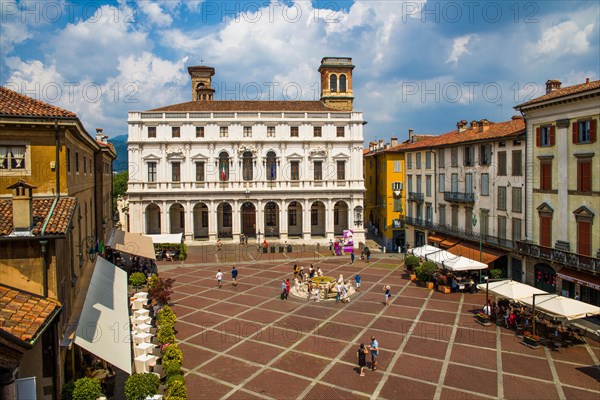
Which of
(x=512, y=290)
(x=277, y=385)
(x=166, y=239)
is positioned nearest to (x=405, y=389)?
(x=277, y=385)

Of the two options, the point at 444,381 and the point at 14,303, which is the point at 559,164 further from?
the point at 14,303

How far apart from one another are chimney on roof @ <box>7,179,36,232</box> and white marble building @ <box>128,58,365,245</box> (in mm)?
37205

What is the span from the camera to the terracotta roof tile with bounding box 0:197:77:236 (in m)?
12.7

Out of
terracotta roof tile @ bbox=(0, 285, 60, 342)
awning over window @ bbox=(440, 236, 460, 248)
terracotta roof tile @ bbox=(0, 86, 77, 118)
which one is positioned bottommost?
awning over window @ bbox=(440, 236, 460, 248)

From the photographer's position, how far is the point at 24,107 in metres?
15.0

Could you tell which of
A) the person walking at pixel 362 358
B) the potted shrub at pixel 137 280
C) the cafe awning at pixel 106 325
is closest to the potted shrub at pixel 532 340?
the person walking at pixel 362 358

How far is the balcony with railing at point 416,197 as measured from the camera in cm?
4599

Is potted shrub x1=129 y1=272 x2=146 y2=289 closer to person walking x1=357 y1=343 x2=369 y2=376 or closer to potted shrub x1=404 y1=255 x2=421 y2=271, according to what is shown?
person walking x1=357 y1=343 x2=369 y2=376

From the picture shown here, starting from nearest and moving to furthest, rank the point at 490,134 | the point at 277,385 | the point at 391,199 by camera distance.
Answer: the point at 277,385 → the point at 490,134 → the point at 391,199

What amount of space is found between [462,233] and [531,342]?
18803 mm

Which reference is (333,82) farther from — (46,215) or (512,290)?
(46,215)

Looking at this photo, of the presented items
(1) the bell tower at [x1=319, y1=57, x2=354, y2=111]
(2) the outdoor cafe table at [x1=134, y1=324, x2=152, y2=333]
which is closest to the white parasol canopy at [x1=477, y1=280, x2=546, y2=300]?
(2) the outdoor cafe table at [x1=134, y1=324, x2=152, y2=333]

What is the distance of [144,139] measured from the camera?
49156 mm

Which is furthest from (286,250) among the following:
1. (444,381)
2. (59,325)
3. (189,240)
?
(59,325)
